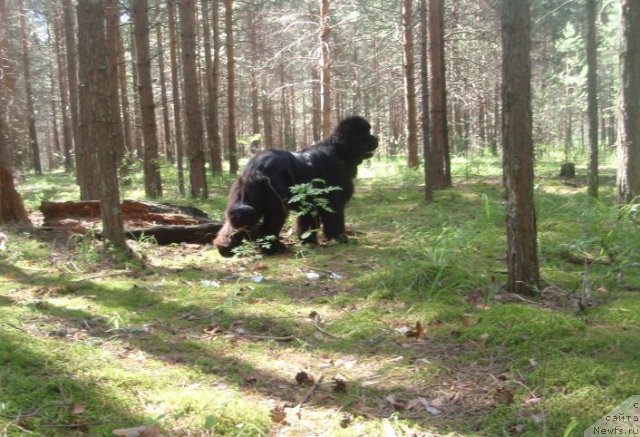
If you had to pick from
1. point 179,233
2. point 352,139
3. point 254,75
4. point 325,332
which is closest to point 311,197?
point 352,139

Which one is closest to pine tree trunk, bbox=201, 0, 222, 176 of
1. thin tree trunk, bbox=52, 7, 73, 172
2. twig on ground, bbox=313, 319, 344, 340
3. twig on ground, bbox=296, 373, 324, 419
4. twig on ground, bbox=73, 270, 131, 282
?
twig on ground, bbox=73, 270, 131, 282

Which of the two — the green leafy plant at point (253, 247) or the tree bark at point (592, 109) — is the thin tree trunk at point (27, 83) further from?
the tree bark at point (592, 109)

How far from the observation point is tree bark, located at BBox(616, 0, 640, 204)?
328 inches

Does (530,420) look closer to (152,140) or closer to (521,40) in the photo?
(521,40)

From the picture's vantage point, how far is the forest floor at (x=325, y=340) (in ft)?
10.5

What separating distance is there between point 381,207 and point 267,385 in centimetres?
826

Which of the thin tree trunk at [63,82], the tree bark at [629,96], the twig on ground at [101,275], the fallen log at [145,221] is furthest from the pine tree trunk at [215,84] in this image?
the tree bark at [629,96]

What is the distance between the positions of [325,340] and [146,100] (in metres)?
11.0

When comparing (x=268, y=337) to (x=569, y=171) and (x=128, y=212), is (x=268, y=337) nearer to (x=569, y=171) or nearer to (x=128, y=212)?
(x=128, y=212)

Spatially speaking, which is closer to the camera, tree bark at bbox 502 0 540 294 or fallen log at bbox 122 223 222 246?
tree bark at bbox 502 0 540 294

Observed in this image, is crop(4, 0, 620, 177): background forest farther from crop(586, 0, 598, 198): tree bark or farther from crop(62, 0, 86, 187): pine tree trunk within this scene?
crop(586, 0, 598, 198): tree bark

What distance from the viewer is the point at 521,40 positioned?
175 inches

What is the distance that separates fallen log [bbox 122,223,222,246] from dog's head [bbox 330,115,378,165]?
93.3 inches

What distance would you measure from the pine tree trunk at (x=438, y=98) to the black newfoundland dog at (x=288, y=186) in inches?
175
